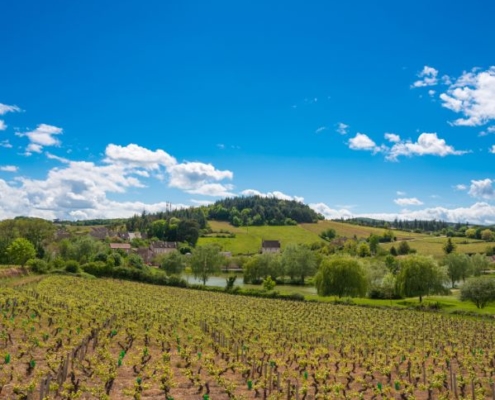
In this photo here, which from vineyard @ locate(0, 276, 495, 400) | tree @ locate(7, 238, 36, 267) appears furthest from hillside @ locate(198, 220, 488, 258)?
vineyard @ locate(0, 276, 495, 400)

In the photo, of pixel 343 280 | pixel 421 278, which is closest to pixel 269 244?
pixel 343 280

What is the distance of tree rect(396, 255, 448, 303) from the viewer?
62.4m

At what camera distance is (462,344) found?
3116 cm

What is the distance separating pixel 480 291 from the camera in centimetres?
5512

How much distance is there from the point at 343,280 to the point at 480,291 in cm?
1817

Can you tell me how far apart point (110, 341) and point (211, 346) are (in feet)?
19.8

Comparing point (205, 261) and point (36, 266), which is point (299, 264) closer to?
point (205, 261)

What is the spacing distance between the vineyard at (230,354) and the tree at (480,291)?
42.7 ft

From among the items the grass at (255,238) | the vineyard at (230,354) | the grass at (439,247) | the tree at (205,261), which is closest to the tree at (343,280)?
the vineyard at (230,354)

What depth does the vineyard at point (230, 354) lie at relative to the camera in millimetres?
17328

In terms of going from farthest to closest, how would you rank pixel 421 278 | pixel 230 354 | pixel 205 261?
pixel 205 261 < pixel 421 278 < pixel 230 354

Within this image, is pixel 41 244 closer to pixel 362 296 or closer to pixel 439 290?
pixel 362 296

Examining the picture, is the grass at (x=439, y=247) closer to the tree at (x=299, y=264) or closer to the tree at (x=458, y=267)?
the tree at (x=458, y=267)

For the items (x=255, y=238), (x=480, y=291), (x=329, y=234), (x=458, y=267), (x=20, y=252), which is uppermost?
(x=329, y=234)
